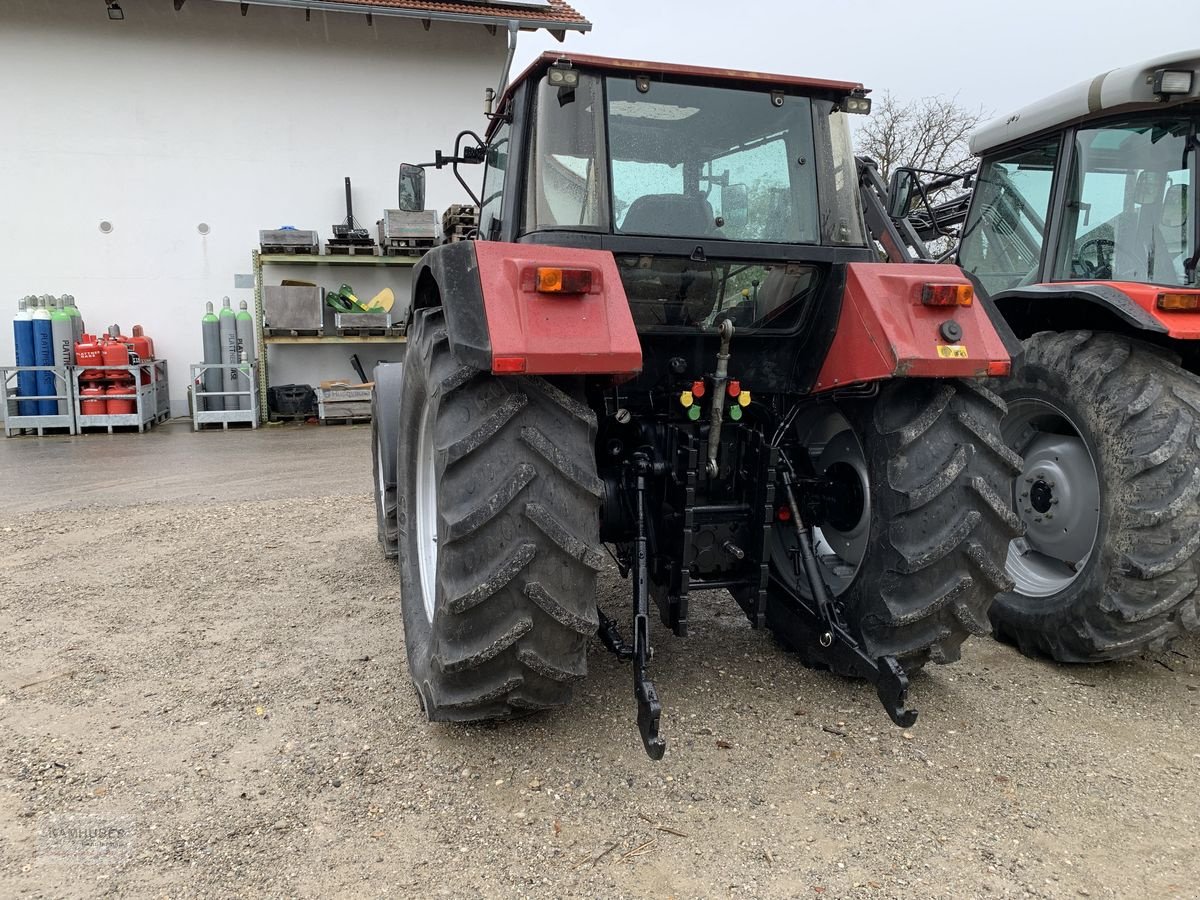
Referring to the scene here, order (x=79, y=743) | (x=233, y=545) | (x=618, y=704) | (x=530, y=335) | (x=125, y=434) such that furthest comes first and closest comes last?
1. (x=125, y=434)
2. (x=233, y=545)
3. (x=618, y=704)
4. (x=79, y=743)
5. (x=530, y=335)

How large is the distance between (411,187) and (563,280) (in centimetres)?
192

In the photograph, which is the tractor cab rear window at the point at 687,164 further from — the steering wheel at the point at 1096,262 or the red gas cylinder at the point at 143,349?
the red gas cylinder at the point at 143,349

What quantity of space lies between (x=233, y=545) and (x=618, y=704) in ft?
10.5

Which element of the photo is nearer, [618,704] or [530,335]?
[530,335]

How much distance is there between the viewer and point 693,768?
2.55 m

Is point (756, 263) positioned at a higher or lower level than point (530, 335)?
higher

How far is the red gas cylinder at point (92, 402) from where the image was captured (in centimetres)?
991

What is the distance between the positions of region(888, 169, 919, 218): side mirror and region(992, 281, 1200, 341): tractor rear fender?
5.66 feet

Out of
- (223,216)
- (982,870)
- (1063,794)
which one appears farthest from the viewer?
(223,216)

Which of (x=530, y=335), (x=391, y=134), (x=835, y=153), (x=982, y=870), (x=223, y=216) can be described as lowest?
(x=982, y=870)

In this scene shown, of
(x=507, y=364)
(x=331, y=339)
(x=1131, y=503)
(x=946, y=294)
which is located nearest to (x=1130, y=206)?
(x=1131, y=503)

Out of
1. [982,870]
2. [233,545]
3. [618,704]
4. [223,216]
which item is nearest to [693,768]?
[618,704]

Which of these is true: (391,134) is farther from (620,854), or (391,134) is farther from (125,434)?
(620,854)

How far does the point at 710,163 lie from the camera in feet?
9.48
